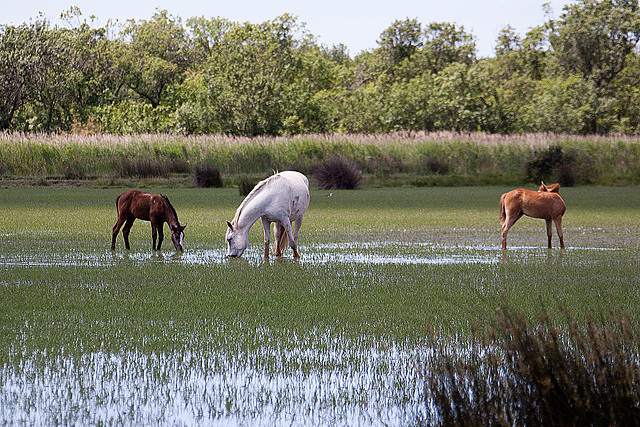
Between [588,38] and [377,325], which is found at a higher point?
[588,38]

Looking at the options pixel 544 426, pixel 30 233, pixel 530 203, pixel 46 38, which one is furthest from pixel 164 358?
pixel 46 38

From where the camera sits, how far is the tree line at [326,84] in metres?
58.1

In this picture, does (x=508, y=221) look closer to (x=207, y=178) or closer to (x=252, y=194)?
(x=252, y=194)

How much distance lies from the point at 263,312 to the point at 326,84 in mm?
67635

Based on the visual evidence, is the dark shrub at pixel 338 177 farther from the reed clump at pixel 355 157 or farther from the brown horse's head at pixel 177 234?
the brown horse's head at pixel 177 234

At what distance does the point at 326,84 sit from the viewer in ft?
242

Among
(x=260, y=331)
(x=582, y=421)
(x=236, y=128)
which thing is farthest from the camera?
(x=236, y=128)

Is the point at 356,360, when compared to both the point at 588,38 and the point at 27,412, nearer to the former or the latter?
the point at 27,412

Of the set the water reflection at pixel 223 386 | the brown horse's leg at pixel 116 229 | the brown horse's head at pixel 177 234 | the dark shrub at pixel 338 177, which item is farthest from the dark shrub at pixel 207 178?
the water reflection at pixel 223 386

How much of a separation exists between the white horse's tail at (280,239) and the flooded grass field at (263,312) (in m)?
0.32

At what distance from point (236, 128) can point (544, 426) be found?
5541cm

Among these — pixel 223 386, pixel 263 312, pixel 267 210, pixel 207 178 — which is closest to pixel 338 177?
pixel 207 178

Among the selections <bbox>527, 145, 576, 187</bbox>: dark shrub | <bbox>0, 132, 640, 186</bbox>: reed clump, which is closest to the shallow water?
<bbox>0, 132, 640, 186</bbox>: reed clump

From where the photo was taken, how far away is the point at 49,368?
5.27m
